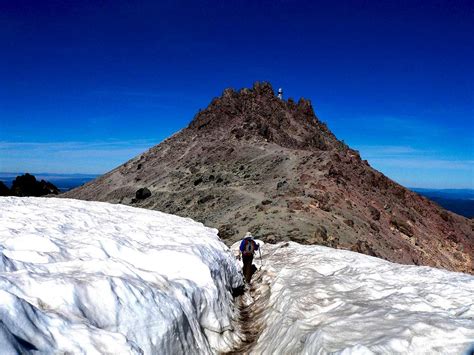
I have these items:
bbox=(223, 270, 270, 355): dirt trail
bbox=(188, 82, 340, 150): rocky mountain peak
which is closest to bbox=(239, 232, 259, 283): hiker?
bbox=(223, 270, 270, 355): dirt trail

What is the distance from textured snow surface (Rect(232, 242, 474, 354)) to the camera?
8180 mm

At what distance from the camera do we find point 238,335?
1166 cm

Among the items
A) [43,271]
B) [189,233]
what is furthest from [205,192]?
[43,271]

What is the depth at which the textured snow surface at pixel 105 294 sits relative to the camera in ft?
20.2

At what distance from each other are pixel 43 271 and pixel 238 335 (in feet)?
19.8

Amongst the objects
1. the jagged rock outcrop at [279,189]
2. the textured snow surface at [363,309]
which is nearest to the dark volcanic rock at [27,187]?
the jagged rock outcrop at [279,189]

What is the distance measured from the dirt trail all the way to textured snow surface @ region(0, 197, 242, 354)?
43 cm

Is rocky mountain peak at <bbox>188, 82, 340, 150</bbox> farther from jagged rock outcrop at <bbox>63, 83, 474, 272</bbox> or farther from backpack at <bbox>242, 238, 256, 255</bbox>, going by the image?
backpack at <bbox>242, 238, 256, 255</bbox>

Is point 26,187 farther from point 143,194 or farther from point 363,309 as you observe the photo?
point 363,309

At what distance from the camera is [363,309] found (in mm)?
10570

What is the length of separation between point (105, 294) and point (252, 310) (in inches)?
299

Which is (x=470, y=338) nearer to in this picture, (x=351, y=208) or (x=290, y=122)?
(x=351, y=208)

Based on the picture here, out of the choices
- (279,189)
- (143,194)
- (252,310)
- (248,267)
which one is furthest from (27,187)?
(252,310)

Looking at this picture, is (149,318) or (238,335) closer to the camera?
(149,318)
